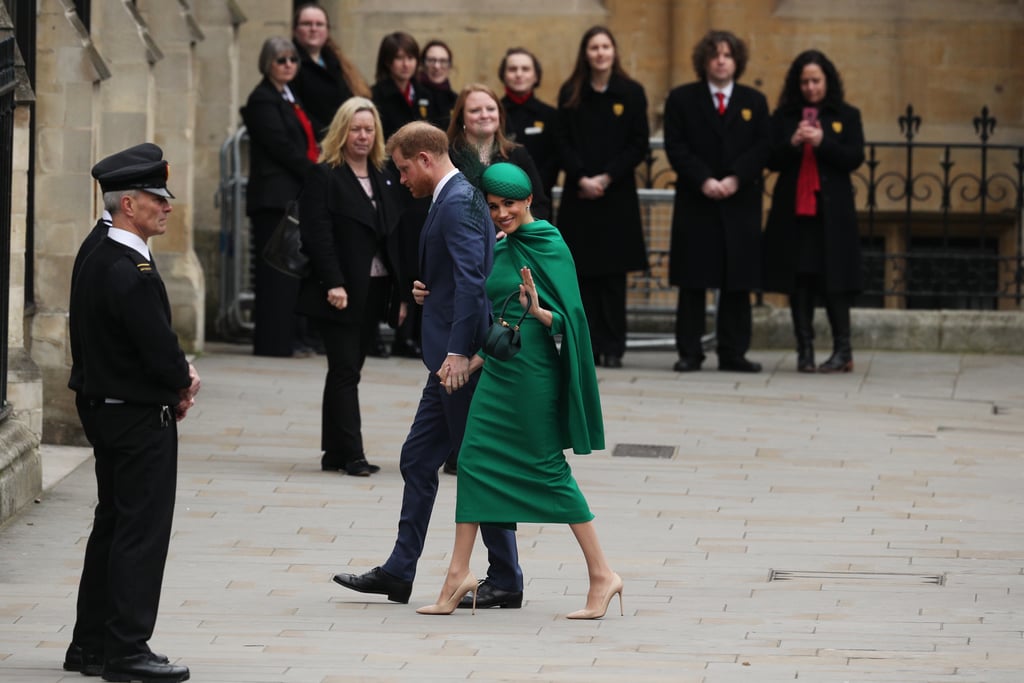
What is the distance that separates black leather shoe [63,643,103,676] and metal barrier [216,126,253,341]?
9.32 metres

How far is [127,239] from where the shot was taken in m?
6.69

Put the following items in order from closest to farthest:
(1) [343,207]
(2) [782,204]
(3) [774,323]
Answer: (1) [343,207]
(2) [782,204]
(3) [774,323]

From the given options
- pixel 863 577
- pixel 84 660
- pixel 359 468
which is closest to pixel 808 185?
pixel 359 468

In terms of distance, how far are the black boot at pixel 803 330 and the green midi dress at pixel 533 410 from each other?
7288 millimetres

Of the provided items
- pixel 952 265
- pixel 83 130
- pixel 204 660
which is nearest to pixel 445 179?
pixel 204 660

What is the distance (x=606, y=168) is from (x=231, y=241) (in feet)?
10.1

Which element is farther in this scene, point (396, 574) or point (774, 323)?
point (774, 323)

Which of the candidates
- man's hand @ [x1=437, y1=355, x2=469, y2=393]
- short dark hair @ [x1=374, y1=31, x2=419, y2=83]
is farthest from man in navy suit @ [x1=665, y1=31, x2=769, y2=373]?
man's hand @ [x1=437, y1=355, x2=469, y2=393]

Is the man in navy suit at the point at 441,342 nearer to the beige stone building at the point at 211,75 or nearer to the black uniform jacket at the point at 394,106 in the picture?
the beige stone building at the point at 211,75

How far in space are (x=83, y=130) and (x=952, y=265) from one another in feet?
27.0

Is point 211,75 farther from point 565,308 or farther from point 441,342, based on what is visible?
point 565,308

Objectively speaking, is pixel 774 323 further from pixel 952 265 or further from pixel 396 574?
pixel 396 574

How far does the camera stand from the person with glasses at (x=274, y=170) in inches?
585

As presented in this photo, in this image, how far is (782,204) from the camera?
14812 millimetres
